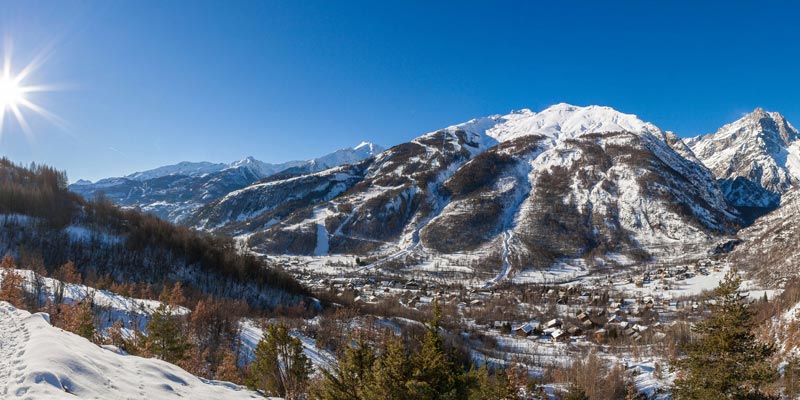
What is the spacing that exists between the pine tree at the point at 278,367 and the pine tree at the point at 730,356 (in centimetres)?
2325

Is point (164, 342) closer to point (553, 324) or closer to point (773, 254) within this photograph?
point (553, 324)

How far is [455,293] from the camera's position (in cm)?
13625

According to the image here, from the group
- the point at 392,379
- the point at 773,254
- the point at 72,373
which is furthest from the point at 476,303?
the point at 773,254

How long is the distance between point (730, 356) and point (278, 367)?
2604cm

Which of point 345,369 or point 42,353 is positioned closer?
point 42,353

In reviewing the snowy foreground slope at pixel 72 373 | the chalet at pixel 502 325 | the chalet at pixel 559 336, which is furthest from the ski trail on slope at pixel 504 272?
the snowy foreground slope at pixel 72 373

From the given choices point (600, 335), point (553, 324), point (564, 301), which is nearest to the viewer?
point (600, 335)

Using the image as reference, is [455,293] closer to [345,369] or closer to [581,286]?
[581,286]

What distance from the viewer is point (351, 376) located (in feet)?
50.1

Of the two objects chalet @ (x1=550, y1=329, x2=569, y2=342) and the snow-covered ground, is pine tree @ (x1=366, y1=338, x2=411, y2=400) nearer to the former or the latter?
the snow-covered ground

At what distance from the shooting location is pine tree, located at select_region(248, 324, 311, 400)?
877 inches

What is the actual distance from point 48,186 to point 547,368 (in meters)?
130

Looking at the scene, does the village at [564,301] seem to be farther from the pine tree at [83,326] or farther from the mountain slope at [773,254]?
the pine tree at [83,326]

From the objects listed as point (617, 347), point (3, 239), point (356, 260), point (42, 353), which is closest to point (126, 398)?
point (42, 353)
